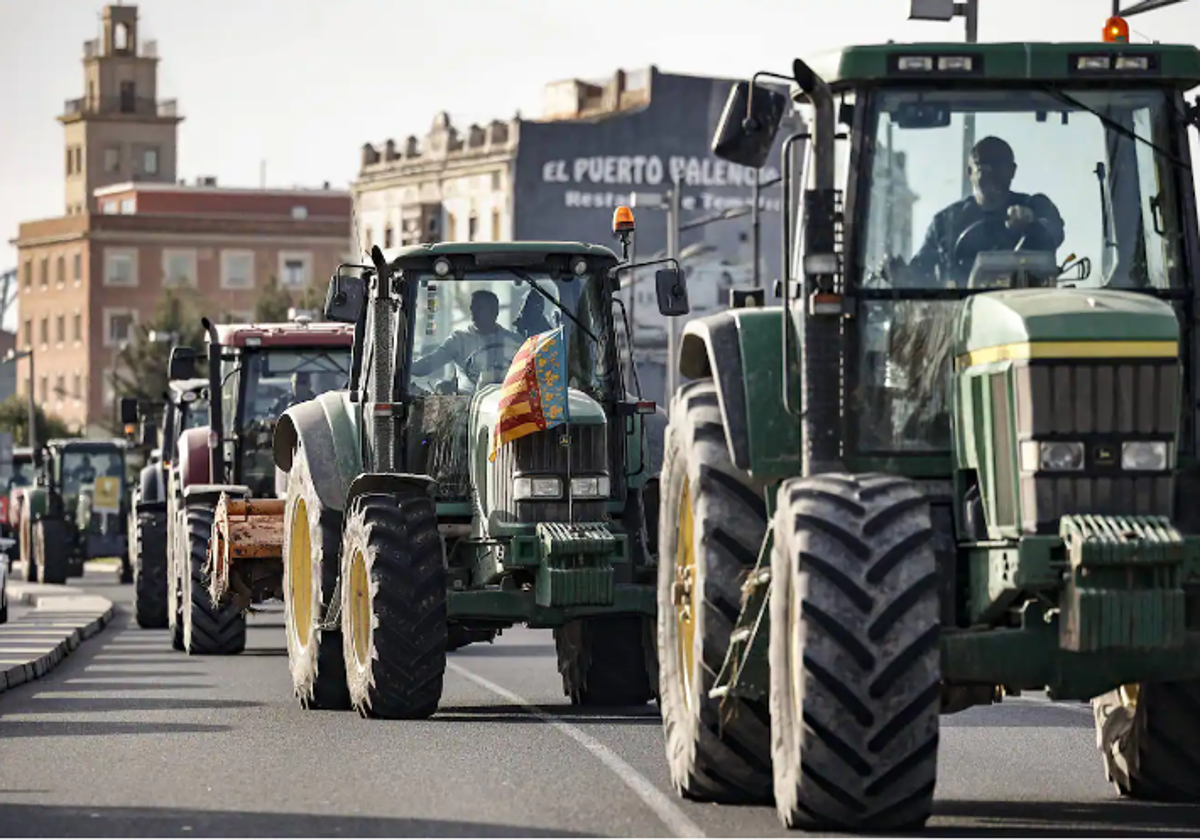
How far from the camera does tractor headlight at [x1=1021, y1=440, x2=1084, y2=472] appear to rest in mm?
12305

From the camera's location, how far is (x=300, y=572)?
2239cm

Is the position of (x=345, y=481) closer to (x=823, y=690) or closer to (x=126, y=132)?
(x=823, y=690)

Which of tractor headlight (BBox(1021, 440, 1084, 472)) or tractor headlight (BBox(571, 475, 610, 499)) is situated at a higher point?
tractor headlight (BBox(1021, 440, 1084, 472))

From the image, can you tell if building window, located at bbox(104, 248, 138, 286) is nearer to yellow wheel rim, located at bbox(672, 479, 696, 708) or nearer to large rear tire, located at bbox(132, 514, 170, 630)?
large rear tire, located at bbox(132, 514, 170, 630)

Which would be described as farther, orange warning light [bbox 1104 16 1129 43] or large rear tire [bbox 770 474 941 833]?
orange warning light [bbox 1104 16 1129 43]

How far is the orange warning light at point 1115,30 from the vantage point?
48.6 feet

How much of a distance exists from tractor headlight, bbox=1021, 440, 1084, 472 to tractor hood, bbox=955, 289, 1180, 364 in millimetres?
338

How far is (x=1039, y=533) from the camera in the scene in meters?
12.3

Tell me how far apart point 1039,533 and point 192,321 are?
108 metres

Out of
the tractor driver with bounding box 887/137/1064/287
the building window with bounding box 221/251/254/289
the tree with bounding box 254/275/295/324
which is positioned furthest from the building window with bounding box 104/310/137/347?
the tractor driver with bounding box 887/137/1064/287

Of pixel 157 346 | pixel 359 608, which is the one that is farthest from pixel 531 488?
pixel 157 346

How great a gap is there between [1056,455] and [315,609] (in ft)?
30.3

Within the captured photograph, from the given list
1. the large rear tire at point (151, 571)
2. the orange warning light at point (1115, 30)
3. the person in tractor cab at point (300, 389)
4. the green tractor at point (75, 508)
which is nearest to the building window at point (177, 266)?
the green tractor at point (75, 508)

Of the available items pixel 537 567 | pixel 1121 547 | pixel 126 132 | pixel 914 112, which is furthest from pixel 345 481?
pixel 126 132
